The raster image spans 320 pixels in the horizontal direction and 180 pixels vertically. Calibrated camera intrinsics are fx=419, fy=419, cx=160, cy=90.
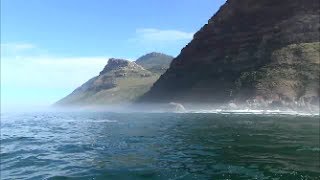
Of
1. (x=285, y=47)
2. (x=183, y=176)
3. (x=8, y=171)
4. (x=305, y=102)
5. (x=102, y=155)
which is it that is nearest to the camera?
(x=183, y=176)

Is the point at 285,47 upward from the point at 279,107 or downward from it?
upward

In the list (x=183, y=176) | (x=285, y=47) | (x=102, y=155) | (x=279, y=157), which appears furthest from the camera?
(x=285, y=47)

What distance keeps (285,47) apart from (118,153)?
17500 cm

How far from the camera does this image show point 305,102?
509 feet

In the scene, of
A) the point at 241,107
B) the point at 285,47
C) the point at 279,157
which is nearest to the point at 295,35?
the point at 285,47

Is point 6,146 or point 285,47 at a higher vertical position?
point 285,47

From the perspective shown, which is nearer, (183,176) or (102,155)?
(183,176)

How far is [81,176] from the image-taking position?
24047mm

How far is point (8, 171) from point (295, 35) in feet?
623

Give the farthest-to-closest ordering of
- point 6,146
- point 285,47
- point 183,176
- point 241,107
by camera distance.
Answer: point 285,47
point 241,107
point 6,146
point 183,176

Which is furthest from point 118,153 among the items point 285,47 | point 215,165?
point 285,47

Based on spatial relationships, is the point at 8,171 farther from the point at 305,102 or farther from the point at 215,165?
the point at 305,102

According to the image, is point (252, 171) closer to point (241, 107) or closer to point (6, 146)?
point (6, 146)

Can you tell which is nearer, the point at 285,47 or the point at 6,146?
the point at 6,146
